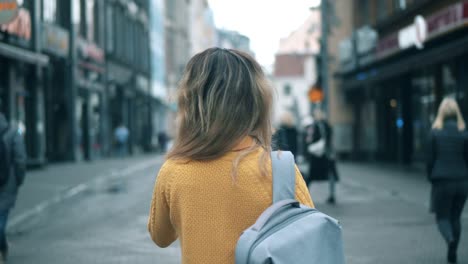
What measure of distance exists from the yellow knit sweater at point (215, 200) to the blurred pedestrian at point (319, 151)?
9626 mm

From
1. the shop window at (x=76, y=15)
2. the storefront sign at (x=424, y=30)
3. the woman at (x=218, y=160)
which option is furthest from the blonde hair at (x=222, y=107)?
the shop window at (x=76, y=15)

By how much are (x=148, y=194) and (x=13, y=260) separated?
26.4 feet

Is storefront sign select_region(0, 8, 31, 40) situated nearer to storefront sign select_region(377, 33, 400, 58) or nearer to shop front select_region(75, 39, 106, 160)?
shop front select_region(75, 39, 106, 160)

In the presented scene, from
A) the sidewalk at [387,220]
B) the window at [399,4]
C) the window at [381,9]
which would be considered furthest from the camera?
the window at [381,9]

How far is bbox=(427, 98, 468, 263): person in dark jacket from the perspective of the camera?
7598 mm

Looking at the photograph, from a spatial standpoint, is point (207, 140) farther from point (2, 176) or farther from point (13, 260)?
point (13, 260)

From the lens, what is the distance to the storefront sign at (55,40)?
88.2 ft

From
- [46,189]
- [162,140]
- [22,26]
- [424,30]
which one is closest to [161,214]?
[46,189]

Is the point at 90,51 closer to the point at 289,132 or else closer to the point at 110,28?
the point at 110,28

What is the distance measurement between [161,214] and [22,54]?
20874mm

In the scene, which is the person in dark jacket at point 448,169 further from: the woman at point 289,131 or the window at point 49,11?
the window at point 49,11

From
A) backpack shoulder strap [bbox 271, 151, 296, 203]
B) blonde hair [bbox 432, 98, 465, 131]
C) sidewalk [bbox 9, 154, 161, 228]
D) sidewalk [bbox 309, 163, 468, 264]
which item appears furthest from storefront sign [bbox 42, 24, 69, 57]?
backpack shoulder strap [bbox 271, 151, 296, 203]

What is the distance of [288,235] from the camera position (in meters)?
2.03

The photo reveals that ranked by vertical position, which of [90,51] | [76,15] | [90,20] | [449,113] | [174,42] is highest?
[174,42]
